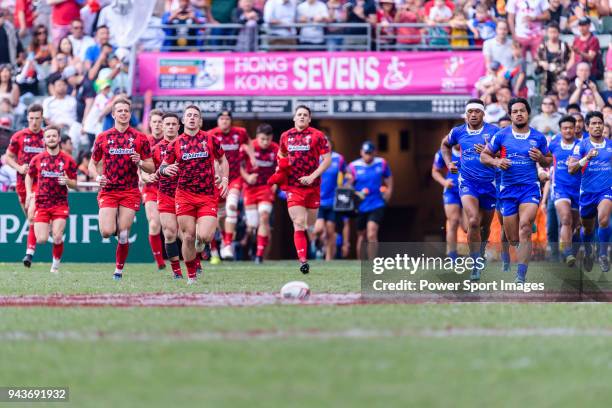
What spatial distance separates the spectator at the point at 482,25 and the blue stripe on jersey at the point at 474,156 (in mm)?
9748

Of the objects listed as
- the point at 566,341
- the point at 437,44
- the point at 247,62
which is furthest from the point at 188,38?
the point at 566,341

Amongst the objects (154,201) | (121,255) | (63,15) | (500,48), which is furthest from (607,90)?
(63,15)

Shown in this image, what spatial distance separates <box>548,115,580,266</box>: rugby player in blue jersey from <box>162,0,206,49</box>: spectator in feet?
34.5

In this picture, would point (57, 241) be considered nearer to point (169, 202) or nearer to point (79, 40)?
point (169, 202)

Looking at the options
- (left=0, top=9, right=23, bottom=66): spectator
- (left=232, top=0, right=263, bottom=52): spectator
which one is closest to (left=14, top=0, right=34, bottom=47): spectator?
(left=0, top=9, right=23, bottom=66): spectator

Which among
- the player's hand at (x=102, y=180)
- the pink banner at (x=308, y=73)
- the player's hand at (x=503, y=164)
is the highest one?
the pink banner at (x=308, y=73)

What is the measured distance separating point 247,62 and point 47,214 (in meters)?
7.90

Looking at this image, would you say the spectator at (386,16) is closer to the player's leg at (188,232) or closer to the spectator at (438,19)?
the spectator at (438,19)

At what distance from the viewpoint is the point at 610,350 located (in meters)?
8.47

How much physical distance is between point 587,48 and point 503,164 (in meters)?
10.8

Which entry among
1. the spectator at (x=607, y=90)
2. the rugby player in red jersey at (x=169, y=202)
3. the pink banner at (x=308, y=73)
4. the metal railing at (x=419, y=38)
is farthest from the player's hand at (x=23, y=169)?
the spectator at (x=607, y=90)

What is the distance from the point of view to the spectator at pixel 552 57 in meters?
24.6

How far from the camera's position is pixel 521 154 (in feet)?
49.0

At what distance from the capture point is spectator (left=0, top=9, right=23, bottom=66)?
27.2 meters
